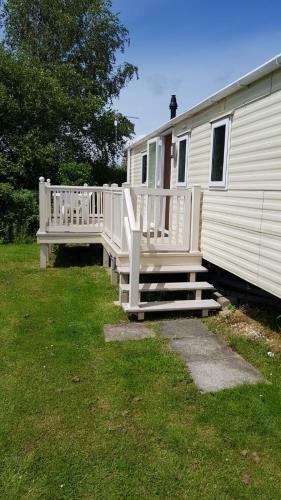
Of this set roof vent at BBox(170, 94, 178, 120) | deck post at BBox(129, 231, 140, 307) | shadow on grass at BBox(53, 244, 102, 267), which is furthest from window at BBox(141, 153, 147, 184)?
deck post at BBox(129, 231, 140, 307)

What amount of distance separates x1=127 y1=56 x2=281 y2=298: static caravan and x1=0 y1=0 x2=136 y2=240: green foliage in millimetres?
8433

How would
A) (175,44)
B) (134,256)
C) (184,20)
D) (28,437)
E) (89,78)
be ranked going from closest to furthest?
1. (28,437)
2. (134,256)
3. (184,20)
4. (175,44)
5. (89,78)

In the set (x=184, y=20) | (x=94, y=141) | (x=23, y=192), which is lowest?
(x=23, y=192)

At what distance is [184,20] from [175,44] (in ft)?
6.33

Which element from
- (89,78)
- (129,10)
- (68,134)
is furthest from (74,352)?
(129,10)

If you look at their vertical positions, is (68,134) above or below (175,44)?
below

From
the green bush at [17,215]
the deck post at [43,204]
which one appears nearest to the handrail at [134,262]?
the deck post at [43,204]

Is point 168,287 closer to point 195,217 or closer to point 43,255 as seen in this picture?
point 195,217

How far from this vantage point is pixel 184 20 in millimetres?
11156

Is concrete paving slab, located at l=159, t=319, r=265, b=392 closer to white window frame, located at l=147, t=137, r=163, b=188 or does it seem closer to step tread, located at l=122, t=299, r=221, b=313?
step tread, located at l=122, t=299, r=221, b=313

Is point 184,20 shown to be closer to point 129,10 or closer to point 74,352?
point 129,10

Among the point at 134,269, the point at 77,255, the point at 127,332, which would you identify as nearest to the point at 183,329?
the point at 127,332

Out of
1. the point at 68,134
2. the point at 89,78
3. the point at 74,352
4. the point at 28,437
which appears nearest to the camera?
the point at 28,437

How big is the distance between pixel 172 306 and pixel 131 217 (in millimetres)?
1335
